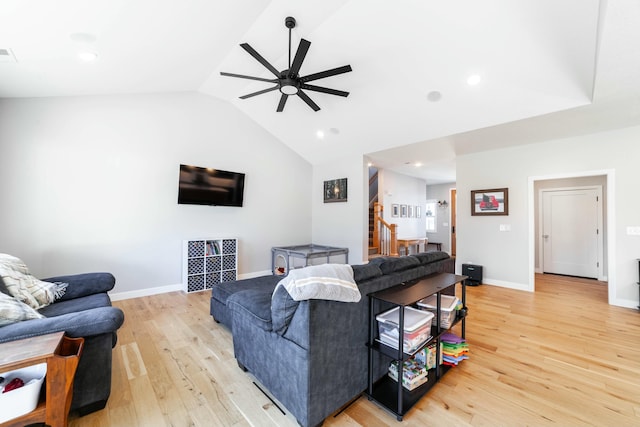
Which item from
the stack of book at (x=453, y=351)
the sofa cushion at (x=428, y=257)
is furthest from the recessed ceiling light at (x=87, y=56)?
the stack of book at (x=453, y=351)

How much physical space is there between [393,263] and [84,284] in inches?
124

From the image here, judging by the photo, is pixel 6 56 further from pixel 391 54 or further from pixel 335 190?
pixel 335 190

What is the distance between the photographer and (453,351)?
7.68 feet

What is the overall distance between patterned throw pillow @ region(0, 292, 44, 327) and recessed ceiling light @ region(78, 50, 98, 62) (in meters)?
2.38

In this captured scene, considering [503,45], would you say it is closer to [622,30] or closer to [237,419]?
[622,30]

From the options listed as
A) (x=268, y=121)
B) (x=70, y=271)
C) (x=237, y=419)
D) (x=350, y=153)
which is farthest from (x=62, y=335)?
(x=350, y=153)

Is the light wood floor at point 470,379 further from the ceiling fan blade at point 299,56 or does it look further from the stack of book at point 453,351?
the ceiling fan blade at point 299,56

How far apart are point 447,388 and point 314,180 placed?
5.23m

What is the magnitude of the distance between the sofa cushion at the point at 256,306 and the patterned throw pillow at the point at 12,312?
125 centimetres

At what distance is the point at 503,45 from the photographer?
111 inches

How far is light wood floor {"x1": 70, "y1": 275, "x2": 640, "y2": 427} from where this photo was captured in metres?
1.75

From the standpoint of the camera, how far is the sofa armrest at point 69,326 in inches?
59.8

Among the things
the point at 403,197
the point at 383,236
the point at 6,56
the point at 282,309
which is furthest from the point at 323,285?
the point at 403,197

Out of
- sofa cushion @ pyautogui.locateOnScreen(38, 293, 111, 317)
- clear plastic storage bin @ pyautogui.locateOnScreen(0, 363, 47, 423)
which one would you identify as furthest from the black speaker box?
clear plastic storage bin @ pyautogui.locateOnScreen(0, 363, 47, 423)
